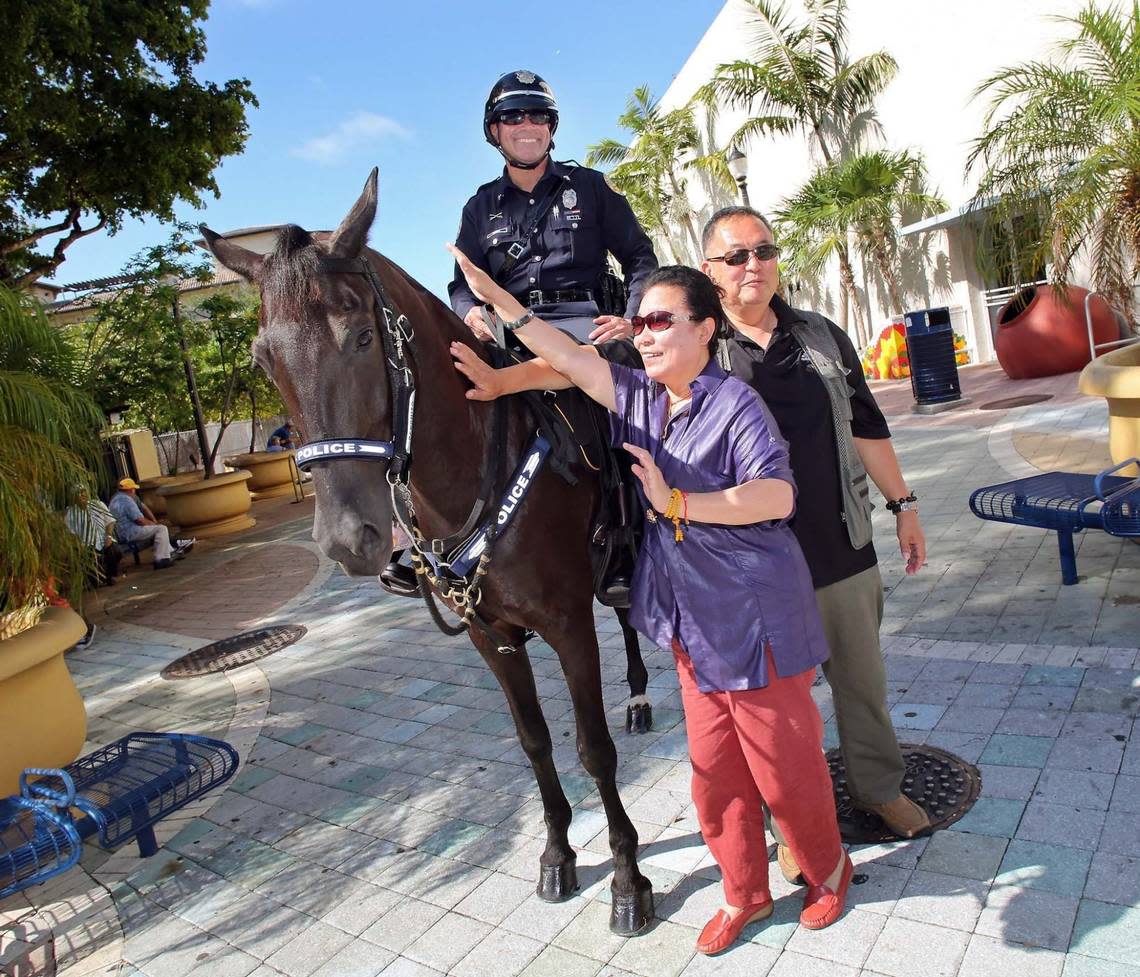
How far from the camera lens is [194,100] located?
465 inches

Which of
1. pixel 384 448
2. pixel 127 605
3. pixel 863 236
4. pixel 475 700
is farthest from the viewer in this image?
pixel 863 236

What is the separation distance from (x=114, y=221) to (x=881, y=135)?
1449cm

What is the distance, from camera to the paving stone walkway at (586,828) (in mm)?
2582

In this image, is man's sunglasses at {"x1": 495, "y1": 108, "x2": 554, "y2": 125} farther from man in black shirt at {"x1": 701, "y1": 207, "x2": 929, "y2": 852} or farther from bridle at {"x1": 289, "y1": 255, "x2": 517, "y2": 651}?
bridle at {"x1": 289, "y1": 255, "x2": 517, "y2": 651}

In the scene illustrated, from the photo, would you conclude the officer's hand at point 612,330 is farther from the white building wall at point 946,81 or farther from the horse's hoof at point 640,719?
the white building wall at point 946,81

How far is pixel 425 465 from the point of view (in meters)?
2.54

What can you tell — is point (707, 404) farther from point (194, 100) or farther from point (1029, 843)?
point (194, 100)

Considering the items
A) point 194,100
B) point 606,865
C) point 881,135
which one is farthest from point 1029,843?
point 881,135

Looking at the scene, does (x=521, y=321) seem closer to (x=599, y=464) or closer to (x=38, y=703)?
(x=599, y=464)

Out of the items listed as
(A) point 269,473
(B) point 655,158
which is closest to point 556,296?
(A) point 269,473

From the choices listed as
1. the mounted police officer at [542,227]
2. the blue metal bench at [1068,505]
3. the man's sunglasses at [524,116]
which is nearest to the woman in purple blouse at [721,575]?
the mounted police officer at [542,227]

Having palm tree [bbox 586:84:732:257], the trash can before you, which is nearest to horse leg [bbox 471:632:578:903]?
the trash can

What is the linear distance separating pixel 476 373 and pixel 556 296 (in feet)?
3.15

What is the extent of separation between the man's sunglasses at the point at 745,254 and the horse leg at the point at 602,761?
129cm
